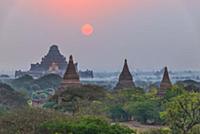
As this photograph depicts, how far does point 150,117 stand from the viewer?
129 ft

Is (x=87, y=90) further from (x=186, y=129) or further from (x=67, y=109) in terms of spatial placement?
(x=186, y=129)

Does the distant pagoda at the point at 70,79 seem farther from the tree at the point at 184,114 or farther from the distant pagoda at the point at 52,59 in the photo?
the distant pagoda at the point at 52,59

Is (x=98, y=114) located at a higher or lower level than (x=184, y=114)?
lower

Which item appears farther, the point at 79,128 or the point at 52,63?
the point at 52,63

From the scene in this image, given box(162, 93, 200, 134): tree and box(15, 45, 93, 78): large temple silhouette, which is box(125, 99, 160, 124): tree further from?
box(15, 45, 93, 78): large temple silhouette

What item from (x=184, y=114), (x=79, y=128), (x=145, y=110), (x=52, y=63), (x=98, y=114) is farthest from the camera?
(x=52, y=63)

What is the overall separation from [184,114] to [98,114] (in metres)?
7.86

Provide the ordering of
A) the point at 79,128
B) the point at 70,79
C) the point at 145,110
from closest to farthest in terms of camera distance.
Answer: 1. the point at 79,128
2. the point at 145,110
3. the point at 70,79

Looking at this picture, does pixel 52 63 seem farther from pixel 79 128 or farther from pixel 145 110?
pixel 79 128

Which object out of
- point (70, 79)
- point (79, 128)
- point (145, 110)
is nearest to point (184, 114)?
point (79, 128)

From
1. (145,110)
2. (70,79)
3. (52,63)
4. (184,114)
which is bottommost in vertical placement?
(145,110)

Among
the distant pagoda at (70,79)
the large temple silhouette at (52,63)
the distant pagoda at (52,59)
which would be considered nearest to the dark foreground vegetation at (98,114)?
the distant pagoda at (70,79)

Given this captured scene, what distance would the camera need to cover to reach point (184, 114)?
82.2ft

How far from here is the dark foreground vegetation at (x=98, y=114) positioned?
63.4 feet
